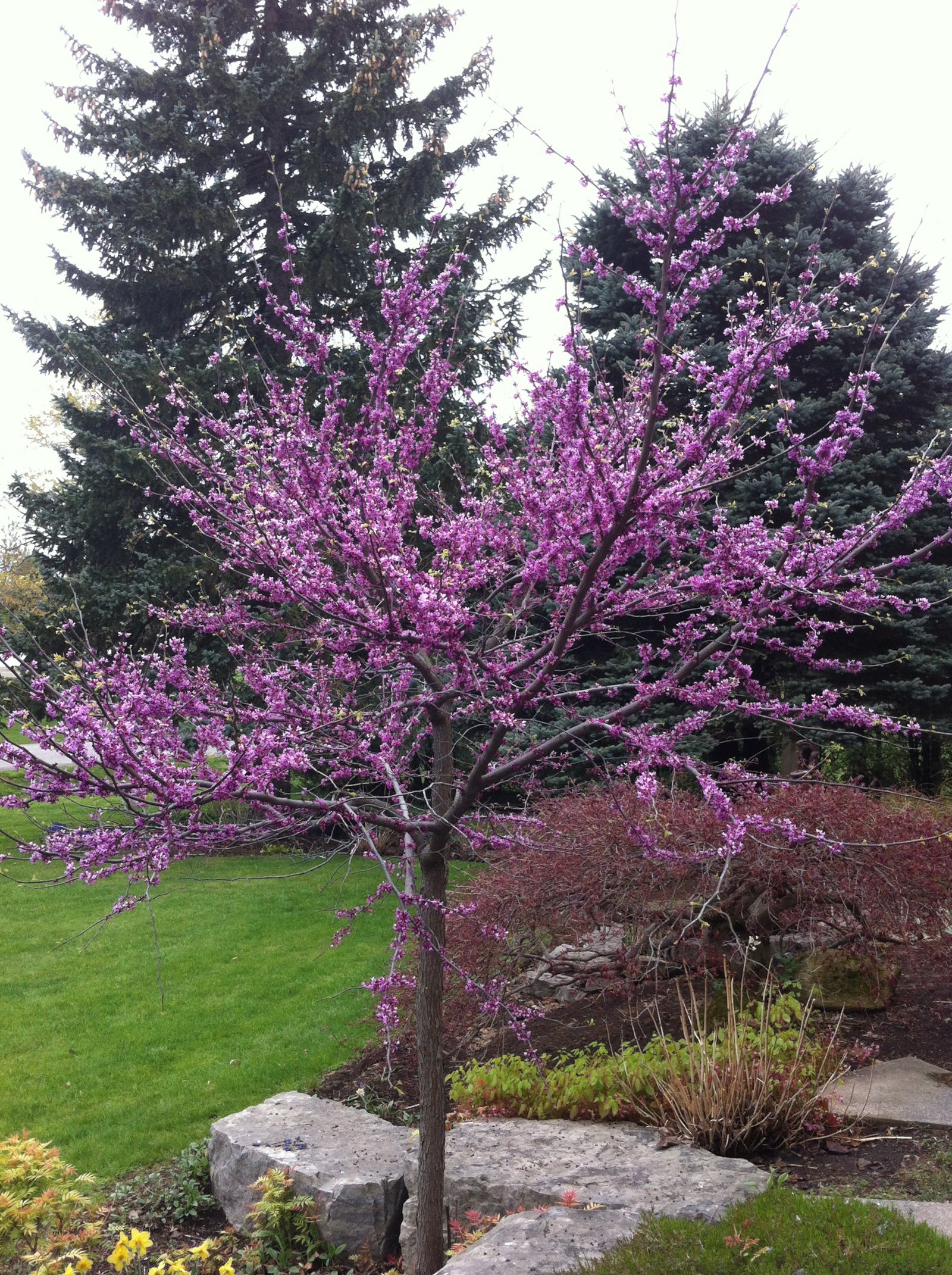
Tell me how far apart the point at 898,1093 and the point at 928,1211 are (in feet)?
4.98

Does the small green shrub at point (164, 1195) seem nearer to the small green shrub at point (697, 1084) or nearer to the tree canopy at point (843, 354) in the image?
the small green shrub at point (697, 1084)

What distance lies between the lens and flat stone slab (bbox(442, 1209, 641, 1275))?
2.96 meters

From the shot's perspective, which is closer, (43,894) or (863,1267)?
(863,1267)

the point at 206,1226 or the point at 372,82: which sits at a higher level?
the point at 372,82

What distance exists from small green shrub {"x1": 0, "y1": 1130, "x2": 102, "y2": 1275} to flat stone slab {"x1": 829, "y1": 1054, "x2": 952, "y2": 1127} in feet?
11.1

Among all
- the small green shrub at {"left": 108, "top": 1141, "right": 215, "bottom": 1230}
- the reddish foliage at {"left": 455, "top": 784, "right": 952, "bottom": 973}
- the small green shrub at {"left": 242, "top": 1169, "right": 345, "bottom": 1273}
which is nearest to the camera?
the small green shrub at {"left": 242, "top": 1169, "right": 345, "bottom": 1273}

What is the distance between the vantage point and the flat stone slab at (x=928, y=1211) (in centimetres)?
304

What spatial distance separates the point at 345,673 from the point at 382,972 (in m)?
4.49

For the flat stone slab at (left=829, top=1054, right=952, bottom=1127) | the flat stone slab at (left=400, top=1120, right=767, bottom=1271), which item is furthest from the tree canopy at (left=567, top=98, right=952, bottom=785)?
the flat stone slab at (left=400, top=1120, right=767, bottom=1271)

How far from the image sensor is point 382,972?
7414 mm

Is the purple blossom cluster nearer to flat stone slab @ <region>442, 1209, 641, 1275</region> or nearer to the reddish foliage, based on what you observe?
flat stone slab @ <region>442, 1209, 641, 1275</region>

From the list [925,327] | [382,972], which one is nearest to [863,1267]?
[382,972]

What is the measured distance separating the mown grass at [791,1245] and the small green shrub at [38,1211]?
2160 mm

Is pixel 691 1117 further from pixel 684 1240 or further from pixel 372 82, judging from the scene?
pixel 372 82
